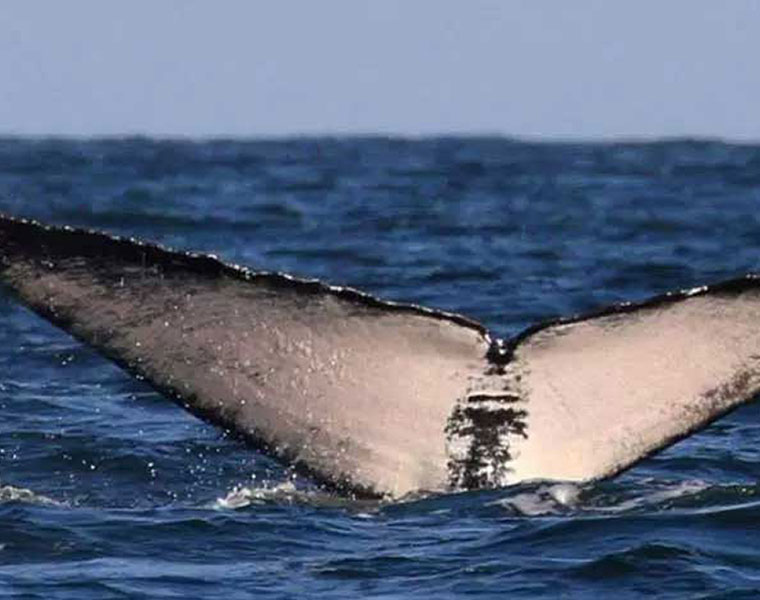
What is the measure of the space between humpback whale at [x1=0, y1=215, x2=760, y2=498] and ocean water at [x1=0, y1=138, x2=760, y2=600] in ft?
1.15

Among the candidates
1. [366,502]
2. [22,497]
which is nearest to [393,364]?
[366,502]

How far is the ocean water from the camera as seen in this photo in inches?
303

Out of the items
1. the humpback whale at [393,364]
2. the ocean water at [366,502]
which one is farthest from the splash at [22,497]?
the humpback whale at [393,364]

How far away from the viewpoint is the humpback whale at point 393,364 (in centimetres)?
717

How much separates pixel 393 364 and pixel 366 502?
2.01 feet

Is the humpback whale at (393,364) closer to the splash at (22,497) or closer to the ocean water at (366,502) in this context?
the ocean water at (366,502)

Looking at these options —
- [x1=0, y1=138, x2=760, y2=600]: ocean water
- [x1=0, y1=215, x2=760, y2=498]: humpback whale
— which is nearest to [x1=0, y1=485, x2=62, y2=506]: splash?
[x1=0, y1=138, x2=760, y2=600]: ocean water

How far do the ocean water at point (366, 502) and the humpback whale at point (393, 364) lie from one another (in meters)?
0.35

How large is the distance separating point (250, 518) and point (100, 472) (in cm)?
157

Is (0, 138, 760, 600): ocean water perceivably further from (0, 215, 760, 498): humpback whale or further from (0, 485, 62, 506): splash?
(0, 215, 760, 498): humpback whale

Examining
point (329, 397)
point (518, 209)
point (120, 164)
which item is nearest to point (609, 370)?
point (329, 397)

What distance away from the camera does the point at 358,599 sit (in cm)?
735

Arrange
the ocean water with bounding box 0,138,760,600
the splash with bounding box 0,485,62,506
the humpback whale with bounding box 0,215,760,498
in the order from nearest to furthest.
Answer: the humpback whale with bounding box 0,215,760,498
the ocean water with bounding box 0,138,760,600
the splash with bounding box 0,485,62,506

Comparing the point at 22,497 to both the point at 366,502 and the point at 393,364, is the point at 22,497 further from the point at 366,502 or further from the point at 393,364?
the point at 393,364
